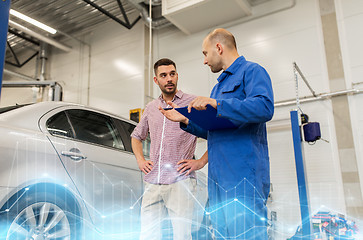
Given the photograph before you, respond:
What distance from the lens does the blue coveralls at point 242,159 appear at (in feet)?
4.40

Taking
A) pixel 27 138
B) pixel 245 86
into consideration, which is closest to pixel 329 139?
pixel 245 86

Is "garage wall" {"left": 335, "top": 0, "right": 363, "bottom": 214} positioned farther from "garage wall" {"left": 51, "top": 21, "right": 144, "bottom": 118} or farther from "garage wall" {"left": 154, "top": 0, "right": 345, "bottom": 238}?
"garage wall" {"left": 51, "top": 21, "right": 144, "bottom": 118}

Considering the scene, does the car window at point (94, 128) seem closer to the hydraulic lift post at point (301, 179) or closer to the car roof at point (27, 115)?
the car roof at point (27, 115)

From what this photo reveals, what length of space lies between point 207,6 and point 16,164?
14.5 ft

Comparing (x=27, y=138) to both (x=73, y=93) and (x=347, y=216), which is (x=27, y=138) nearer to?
(x=347, y=216)

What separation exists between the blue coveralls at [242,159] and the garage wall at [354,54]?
12.6 feet

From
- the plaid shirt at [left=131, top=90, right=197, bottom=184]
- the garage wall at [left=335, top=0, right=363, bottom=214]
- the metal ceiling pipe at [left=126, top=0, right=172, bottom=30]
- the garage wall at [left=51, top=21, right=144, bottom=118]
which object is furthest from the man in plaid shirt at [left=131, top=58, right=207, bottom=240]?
the garage wall at [left=51, top=21, right=144, bottom=118]

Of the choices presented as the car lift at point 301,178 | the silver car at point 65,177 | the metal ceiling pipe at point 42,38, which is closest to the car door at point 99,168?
the silver car at point 65,177

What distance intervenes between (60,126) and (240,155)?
54.5 inches

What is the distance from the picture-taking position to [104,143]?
2580 mm

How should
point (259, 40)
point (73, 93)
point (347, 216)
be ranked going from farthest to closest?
1. point (73, 93)
2. point (259, 40)
3. point (347, 216)

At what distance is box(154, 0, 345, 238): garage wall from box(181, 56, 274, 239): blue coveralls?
3735mm

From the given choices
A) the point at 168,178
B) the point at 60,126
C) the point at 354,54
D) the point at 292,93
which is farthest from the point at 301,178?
the point at 60,126

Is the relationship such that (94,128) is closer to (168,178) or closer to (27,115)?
(27,115)
